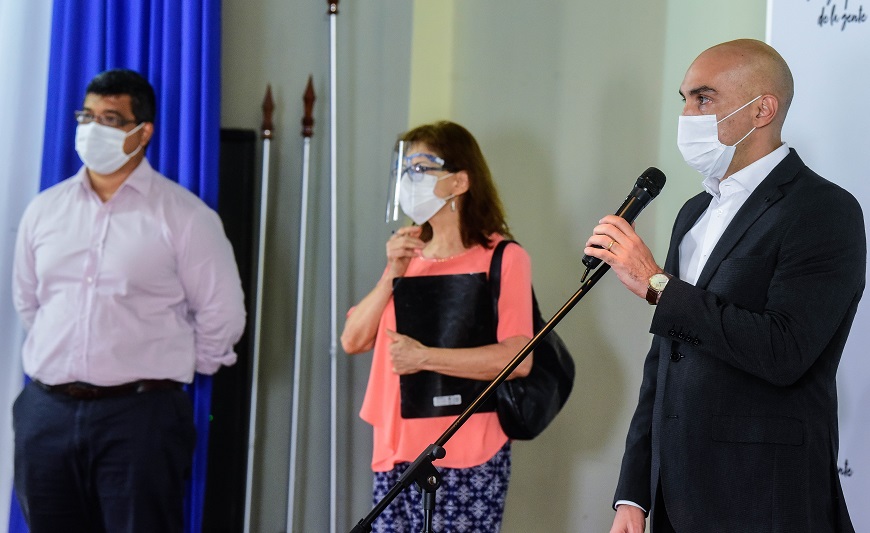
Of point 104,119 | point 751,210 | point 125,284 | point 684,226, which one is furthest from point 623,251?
point 104,119

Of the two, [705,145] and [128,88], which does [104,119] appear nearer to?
[128,88]

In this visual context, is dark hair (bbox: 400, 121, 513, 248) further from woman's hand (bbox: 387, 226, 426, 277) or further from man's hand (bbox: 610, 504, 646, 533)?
man's hand (bbox: 610, 504, 646, 533)

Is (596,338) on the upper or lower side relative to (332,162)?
Answer: lower

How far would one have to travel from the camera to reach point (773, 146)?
6.53ft

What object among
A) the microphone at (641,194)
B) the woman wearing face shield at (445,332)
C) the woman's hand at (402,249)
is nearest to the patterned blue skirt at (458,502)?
the woman wearing face shield at (445,332)

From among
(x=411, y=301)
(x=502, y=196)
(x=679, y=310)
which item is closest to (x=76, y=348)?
(x=411, y=301)

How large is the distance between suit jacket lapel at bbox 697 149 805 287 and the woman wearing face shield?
2.95 ft

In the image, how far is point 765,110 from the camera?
197 centimetres

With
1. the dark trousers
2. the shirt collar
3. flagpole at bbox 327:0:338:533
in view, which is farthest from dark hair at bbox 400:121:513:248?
the dark trousers

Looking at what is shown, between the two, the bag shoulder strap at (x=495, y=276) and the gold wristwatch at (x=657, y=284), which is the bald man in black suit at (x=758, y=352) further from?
the bag shoulder strap at (x=495, y=276)

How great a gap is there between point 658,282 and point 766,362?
0.24 m

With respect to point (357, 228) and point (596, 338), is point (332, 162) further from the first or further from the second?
point (596, 338)

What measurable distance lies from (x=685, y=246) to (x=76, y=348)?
185cm

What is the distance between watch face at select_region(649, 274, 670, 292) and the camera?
1.80 metres
